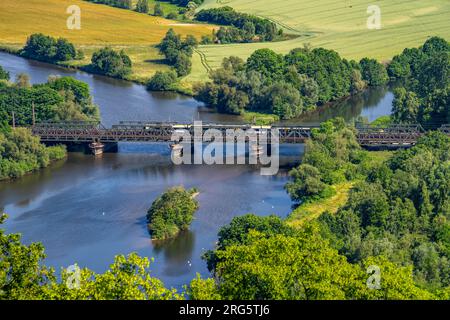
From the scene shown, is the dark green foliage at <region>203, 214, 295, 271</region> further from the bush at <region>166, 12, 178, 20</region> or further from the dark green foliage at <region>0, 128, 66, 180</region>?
the bush at <region>166, 12, 178, 20</region>

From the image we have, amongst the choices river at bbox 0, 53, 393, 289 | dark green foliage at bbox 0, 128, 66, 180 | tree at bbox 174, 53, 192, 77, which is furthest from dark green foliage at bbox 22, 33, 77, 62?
dark green foliage at bbox 0, 128, 66, 180

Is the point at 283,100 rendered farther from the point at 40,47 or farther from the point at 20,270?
the point at 20,270

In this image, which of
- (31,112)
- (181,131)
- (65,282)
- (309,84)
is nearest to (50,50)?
(31,112)

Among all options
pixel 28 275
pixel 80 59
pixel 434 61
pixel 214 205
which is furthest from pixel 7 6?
pixel 28 275

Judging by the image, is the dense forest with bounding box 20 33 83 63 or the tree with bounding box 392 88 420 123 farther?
the dense forest with bounding box 20 33 83 63

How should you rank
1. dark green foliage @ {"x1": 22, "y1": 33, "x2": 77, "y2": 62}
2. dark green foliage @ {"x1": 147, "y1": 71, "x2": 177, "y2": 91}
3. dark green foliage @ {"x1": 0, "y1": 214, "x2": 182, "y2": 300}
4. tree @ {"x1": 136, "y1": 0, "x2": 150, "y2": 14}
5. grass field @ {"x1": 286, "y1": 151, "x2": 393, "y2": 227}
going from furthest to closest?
tree @ {"x1": 136, "y1": 0, "x2": 150, "y2": 14} < dark green foliage @ {"x1": 22, "y1": 33, "x2": 77, "y2": 62} < dark green foliage @ {"x1": 147, "y1": 71, "x2": 177, "y2": 91} < grass field @ {"x1": 286, "y1": 151, "x2": 393, "y2": 227} < dark green foliage @ {"x1": 0, "y1": 214, "x2": 182, "y2": 300}

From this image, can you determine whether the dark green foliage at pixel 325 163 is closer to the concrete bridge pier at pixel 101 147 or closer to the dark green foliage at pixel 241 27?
the concrete bridge pier at pixel 101 147

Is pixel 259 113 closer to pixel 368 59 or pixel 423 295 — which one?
pixel 368 59
